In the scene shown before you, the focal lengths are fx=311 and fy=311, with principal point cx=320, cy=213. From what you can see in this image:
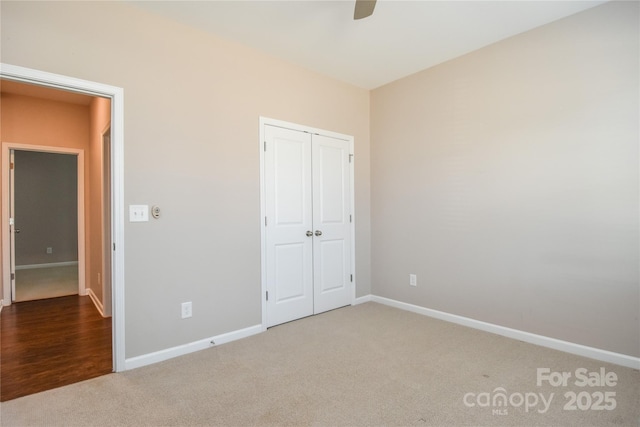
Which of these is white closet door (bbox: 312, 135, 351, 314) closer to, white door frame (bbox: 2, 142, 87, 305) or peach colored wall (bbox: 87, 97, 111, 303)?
peach colored wall (bbox: 87, 97, 111, 303)

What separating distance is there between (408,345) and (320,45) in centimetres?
284

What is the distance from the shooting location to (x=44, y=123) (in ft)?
13.1

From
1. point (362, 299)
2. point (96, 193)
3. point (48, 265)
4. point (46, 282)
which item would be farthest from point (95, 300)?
point (48, 265)

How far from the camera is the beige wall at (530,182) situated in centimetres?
232

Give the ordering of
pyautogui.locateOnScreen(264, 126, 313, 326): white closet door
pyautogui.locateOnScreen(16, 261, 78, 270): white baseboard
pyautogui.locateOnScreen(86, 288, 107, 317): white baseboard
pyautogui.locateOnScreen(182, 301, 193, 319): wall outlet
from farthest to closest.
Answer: pyautogui.locateOnScreen(16, 261, 78, 270): white baseboard
pyautogui.locateOnScreen(86, 288, 107, 317): white baseboard
pyautogui.locateOnScreen(264, 126, 313, 326): white closet door
pyautogui.locateOnScreen(182, 301, 193, 319): wall outlet

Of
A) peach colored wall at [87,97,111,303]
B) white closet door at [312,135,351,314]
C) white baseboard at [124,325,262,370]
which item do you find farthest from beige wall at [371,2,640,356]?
peach colored wall at [87,97,111,303]

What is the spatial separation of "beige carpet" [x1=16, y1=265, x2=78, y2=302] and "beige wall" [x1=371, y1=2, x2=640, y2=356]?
4875 mm

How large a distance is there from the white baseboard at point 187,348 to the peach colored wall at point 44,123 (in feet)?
9.13

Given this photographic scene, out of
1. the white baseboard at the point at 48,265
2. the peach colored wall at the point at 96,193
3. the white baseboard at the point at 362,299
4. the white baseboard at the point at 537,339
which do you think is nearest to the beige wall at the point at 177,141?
the peach colored wall at the point at 96,193

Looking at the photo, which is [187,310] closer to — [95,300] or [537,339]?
[95,300]

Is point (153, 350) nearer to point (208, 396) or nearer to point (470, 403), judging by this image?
point (208, 396)

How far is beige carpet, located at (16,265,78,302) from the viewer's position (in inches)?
175

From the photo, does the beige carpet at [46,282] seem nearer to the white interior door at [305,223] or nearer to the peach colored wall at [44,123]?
the peach colored wall at [44,123]

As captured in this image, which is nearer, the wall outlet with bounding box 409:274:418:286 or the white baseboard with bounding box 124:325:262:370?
the white baseboard with bounding box 124:325:262:370
